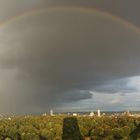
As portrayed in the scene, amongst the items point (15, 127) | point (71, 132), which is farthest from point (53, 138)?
point (15, 127)

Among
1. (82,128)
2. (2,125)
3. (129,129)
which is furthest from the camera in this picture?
(2,125)

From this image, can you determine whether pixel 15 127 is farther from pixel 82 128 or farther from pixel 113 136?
pixel 113 136

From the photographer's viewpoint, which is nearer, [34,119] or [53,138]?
[53,138]

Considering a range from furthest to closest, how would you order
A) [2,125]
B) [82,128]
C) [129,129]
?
[2,125]
[82,128]
[129,129]

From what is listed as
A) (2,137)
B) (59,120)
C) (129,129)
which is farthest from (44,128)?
(129,129)

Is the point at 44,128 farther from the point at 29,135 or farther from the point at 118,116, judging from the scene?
the point at 118,116

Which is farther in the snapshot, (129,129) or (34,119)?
(34,119)
